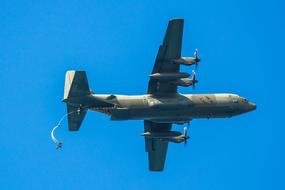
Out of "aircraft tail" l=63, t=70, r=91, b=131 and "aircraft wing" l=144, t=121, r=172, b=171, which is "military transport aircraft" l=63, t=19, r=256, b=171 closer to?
"aircraft tail" l=63, t=70, r=91, b=131

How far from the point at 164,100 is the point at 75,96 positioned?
8.70 meters

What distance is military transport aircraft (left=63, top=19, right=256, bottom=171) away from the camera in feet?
220

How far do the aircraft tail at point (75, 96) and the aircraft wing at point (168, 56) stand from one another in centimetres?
672

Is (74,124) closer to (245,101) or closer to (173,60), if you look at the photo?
(173,60)

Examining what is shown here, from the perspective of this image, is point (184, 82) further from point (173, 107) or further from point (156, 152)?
point (156, 152)

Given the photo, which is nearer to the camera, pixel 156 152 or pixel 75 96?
pixel 75 96

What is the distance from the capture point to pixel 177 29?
65625 millimetres

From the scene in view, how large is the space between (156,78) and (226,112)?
28.2 ft

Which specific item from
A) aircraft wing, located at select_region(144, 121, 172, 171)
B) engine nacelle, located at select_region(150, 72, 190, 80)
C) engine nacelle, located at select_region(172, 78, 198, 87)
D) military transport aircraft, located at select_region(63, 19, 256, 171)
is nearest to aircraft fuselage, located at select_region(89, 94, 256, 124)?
military transport aircraft, located at select_region(63, 19, 256, 171)

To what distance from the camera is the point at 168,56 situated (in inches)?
2643

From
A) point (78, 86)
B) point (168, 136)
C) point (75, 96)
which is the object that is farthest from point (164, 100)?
point (75, 96)

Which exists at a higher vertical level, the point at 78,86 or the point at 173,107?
the point at 78,86

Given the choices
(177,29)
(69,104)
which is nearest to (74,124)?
(69,104)

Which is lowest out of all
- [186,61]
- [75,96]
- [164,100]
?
[164,100]
